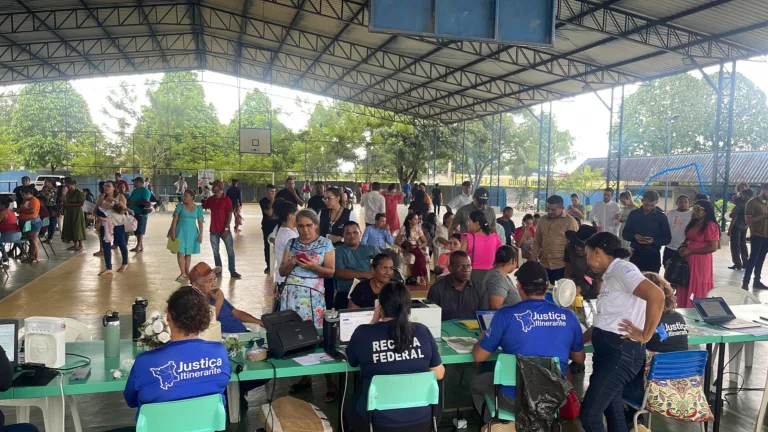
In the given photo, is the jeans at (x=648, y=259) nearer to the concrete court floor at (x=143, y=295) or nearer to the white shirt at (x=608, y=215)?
the concrete court floor at (x=143, y=295)

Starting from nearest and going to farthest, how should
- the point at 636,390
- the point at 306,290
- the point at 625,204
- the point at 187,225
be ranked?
the point at 636,390
the point at 306,290
the point at 187,225
the point at 625,204

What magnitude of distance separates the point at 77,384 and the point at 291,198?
6.92m

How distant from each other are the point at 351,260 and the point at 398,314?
230 cm

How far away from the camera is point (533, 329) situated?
2986 millimetres

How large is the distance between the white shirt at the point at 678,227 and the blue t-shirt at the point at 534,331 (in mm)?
4460

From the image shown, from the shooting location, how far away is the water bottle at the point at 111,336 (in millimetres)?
3008

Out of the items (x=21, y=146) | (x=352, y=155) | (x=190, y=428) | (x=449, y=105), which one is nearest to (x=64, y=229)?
(x=190, y=428)

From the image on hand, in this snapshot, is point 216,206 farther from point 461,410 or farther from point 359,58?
point 359,58

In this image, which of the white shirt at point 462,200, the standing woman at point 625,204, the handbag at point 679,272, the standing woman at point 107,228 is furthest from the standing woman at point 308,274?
the standing woman at point 625,204

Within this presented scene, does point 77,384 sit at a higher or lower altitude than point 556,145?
lower

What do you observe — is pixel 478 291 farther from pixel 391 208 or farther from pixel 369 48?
pixel 369 48

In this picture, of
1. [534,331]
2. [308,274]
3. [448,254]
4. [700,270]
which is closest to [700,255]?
[700,270]

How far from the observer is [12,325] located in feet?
8.82

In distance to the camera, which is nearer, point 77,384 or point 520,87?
point 77,384
